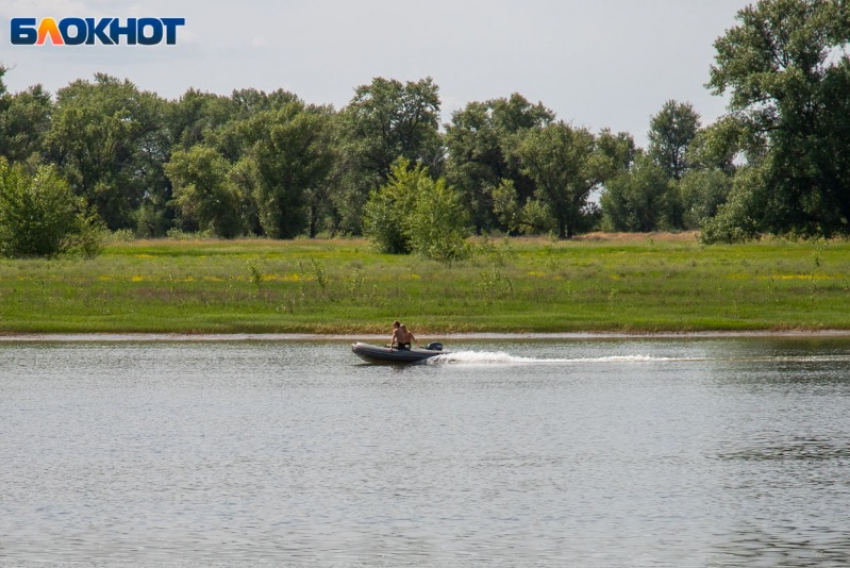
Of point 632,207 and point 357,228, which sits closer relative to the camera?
point 357,228

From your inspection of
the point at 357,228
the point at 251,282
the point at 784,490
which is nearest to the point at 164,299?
the point at 251,282

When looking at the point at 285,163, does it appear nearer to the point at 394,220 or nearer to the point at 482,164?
the point at 482,164

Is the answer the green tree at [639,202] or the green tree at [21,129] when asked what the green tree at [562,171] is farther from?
the green tree at [21,129]

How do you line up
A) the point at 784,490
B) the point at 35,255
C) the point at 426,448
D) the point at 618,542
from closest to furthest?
the point at 618,542 < the point at 784,490 < the point at 426,448 < the point at 35,255

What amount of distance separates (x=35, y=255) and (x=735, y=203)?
182 ft

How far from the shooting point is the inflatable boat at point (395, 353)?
48.6 meters

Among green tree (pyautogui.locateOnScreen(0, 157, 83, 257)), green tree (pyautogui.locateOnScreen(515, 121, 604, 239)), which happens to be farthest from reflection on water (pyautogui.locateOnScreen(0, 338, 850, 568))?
green tree (pyautogui.locateOnScreen(515, 121, 604, 239))

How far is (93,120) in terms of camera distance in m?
154

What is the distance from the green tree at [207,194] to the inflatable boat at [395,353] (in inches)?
4007

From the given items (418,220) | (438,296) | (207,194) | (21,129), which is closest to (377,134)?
(207,194)

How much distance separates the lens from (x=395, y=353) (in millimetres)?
48594

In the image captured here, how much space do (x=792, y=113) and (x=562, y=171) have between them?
171ft

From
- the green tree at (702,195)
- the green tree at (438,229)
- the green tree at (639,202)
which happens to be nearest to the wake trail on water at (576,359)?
the green tree at (438,229)

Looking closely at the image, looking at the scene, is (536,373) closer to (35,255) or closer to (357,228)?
(35,255)
